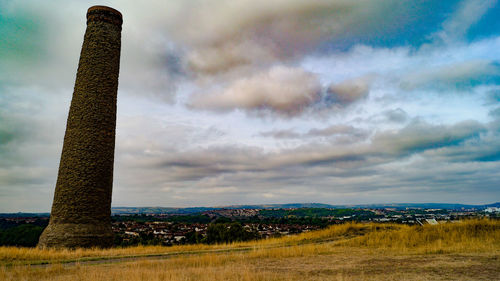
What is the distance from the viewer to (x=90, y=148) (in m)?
16.9

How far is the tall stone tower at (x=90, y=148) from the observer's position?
634 inches

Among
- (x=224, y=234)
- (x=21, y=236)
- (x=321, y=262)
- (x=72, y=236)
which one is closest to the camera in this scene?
(x=321, y=262)

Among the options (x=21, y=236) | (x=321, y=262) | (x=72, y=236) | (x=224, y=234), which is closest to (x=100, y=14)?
(x=72, y=236)

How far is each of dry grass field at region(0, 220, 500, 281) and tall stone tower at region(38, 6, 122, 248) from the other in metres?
1.89

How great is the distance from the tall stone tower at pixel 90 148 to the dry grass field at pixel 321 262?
189cm

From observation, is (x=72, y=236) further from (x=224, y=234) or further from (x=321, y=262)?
(x=224, y=234)

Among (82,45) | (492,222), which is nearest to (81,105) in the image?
(82,45)

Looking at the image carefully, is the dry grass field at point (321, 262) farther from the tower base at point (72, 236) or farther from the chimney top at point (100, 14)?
the chimney top at point (100, 14)

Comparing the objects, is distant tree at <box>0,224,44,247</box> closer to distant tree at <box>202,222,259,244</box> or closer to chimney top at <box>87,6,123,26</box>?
distant tree at <box>202,222,259,244</box>

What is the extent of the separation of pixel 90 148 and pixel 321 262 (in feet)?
43.2

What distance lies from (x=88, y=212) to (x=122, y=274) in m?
10.1

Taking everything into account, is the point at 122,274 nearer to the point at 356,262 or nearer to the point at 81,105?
the point at 356,262

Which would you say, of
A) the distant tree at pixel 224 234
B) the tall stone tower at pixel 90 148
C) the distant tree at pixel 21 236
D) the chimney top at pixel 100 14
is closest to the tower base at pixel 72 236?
the tall stone tower at pixel 90 148

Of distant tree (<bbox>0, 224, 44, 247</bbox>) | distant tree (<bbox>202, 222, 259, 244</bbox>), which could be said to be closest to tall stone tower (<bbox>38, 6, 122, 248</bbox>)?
distant tree (<bbox>0, 224, 44, 247</bbox>)
